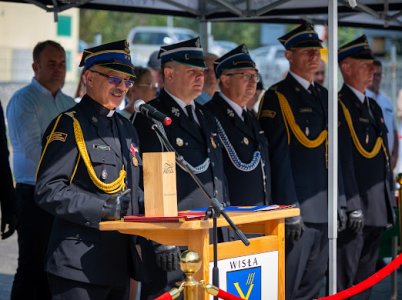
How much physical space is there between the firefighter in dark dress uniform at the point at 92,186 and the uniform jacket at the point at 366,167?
249 centimetres

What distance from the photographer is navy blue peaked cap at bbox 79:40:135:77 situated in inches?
209

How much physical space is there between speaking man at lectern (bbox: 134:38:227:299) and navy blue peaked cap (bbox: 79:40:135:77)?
2.08ft

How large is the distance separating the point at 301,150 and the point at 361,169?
24.6 inches

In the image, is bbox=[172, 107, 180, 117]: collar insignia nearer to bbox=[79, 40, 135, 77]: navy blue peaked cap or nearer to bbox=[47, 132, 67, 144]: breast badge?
bbox=[79, 40, 135, 77]: navy blue peaked cap

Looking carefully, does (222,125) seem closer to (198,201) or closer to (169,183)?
(198,201)

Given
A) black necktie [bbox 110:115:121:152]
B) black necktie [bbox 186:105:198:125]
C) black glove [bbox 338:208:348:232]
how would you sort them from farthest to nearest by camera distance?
1. black glove [bbox 338:208:348:232]
2. black necktie [bbox 186:105:198:125]
3. black necktie [bbox 110:115:121:152]

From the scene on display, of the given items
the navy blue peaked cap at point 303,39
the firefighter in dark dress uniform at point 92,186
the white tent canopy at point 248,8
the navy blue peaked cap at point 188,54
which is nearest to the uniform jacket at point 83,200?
the firefighter in dark dress uniform at point 92,186

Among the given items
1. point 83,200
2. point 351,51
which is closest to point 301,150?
point 351,51

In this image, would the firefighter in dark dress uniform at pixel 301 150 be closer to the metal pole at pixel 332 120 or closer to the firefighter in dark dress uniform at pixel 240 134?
the firefighter in dark dress uniform at pixel 240 134

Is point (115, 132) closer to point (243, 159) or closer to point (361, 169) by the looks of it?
point (243, 159)

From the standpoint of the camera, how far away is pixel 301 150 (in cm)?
715

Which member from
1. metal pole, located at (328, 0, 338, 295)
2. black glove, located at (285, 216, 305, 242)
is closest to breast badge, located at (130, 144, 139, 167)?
metal pole, located at (328, 0, 338, 295)

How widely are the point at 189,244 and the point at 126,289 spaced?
2.32 feet

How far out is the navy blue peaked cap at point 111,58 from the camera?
5.30 meters
